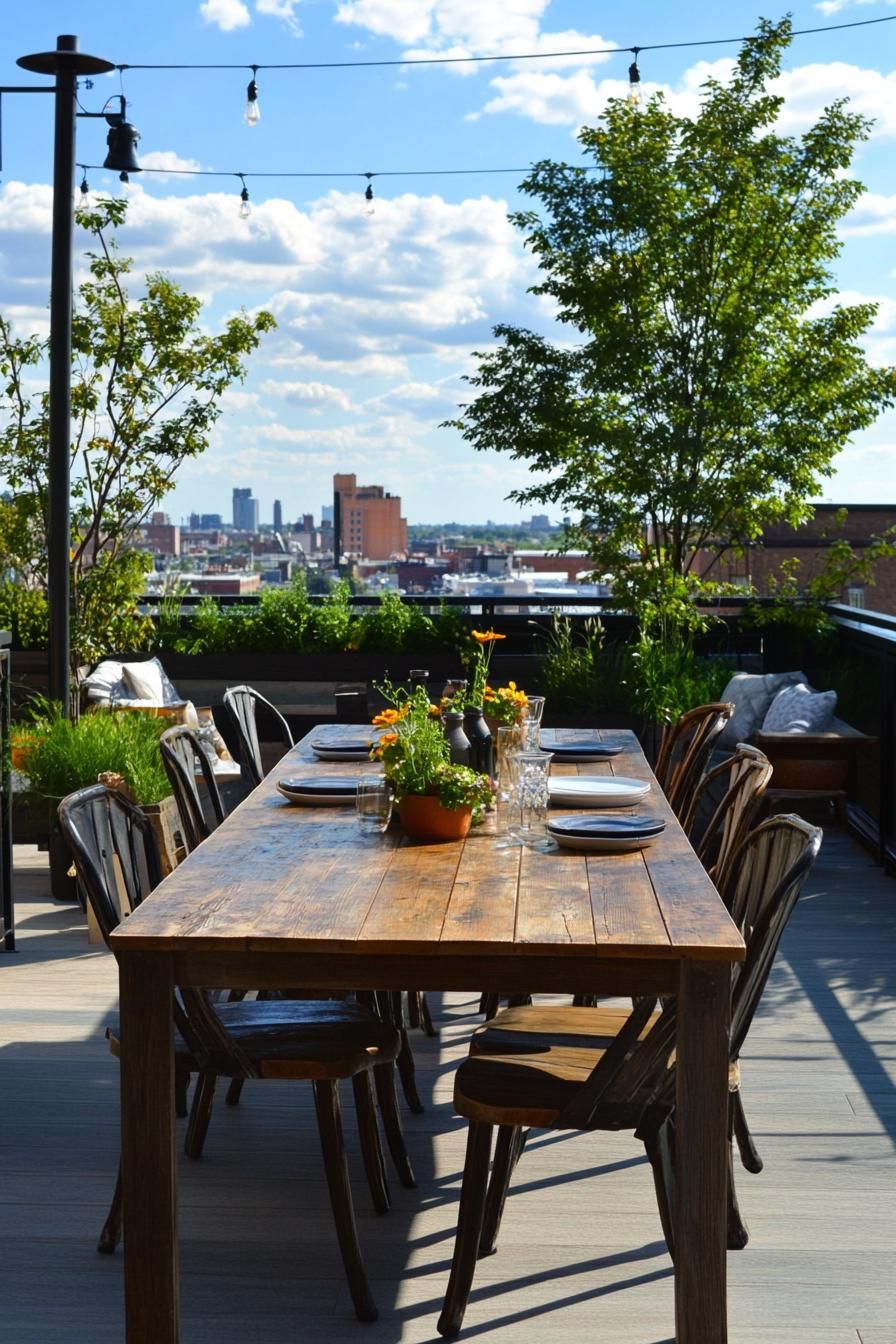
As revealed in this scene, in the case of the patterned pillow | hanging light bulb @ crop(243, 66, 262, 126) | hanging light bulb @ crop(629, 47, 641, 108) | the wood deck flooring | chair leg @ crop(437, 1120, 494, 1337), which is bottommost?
the wood deck flooring

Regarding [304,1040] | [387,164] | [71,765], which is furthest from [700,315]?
[304,1040]

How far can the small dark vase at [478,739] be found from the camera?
3.42 meters

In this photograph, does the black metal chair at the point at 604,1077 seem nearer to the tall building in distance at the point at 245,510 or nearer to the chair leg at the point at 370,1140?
the chair leg at the point at 370,1140

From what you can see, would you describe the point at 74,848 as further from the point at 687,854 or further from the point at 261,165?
the point at 261,165

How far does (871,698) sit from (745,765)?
383 centimetres

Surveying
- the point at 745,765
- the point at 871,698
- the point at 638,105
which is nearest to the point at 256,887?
the point at 745,765

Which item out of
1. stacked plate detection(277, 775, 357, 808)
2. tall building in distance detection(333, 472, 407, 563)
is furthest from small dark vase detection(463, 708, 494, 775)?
tall building in distance detection(333, 472, 407, 563)

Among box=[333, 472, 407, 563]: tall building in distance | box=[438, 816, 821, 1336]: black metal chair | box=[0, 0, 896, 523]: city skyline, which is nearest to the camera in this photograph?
box=[438, 816, 821, 1336]: black metal chair

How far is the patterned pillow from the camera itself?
7.14 meters

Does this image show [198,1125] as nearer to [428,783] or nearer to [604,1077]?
[428,783]

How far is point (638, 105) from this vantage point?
8.75 metres

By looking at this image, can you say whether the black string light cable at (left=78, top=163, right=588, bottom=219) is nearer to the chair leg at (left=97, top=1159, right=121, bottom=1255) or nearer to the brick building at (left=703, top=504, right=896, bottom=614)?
the brick building at (left=703, top=504, right=896, bottom=614)

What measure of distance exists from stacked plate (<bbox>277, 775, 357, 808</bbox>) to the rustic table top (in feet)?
0.62

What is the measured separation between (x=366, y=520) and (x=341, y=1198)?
1268 cm
